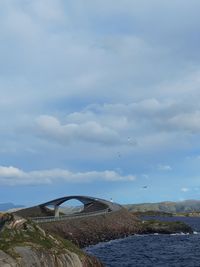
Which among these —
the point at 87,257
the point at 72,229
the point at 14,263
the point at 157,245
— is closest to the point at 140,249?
the point at 157,245

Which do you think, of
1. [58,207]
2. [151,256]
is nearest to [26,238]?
[151,256]

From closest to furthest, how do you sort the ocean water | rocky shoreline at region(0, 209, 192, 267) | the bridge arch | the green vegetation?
1. rocky shoreline at region(0, 209, 192, 267)
2. the green vegetation
3. the ocean water
4. the bridge arch

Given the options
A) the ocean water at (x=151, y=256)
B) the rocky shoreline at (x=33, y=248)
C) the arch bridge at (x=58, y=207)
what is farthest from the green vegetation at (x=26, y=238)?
the arch bridge at (x=58, y=207)

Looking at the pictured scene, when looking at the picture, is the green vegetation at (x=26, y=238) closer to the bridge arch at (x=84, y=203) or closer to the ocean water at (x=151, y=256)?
the ocean water at (x=151, y=256)

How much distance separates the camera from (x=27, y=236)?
140 feet

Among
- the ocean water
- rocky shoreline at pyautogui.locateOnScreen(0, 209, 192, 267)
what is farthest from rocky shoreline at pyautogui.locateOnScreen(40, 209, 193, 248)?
rocky shoreline at pyautogui.locateOnScreen(0, 209, 192, 267)

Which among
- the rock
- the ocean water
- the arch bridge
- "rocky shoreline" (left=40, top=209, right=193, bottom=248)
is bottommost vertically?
the ocean water

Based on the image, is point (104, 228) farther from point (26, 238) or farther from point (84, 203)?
point (26, 238)

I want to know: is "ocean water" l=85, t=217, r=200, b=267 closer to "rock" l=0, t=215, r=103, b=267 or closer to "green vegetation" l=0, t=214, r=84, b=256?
"rock" l=0, t=215, r=103, b=267

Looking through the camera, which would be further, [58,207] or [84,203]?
[84,203]

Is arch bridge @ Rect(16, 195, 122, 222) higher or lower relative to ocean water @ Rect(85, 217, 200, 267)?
higher

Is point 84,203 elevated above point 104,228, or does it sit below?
above

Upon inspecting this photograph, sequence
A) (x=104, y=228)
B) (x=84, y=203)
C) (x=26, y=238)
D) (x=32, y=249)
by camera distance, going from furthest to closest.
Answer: (x=84, y=203)
(x=104, y=228)
(x=26, y=238)
(x=32, y=249)

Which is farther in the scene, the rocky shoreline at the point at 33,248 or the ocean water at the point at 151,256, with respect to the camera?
the ocean water at the point at 151,256
